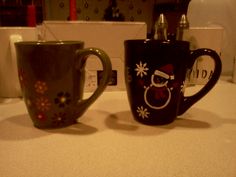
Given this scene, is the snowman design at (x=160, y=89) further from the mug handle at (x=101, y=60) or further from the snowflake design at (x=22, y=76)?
the snowflake design at (x=22, y=76)

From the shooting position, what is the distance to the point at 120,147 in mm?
343

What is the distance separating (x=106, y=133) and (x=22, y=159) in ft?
0.41

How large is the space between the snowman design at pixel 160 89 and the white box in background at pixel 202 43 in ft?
1.06

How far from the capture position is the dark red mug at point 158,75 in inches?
15.0

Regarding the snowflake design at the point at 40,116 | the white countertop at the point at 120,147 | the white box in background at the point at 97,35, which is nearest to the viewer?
the white countertop at the point at 120,147

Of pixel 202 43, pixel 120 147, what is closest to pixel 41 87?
pixel 120 147

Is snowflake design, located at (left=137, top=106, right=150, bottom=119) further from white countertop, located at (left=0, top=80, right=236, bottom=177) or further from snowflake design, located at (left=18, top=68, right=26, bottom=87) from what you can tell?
snowflake design, located at (left=18, top=68, right=26, bottom=87)

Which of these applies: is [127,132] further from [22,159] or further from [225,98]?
[225,98]

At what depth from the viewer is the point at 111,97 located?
603mm

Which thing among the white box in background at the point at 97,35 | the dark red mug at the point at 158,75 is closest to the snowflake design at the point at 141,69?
the dark red mug at the point at 158,75

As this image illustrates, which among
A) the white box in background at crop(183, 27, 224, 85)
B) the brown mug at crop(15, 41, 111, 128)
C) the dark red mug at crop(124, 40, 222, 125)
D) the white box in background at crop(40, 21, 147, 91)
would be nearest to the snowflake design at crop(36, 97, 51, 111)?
the brown mug at crop(15, 41, 111, 128)

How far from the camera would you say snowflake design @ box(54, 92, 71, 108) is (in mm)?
387

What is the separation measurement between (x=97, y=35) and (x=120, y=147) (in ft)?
1.16

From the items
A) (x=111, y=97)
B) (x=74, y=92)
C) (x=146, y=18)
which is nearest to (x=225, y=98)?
(x=111, y=97)
